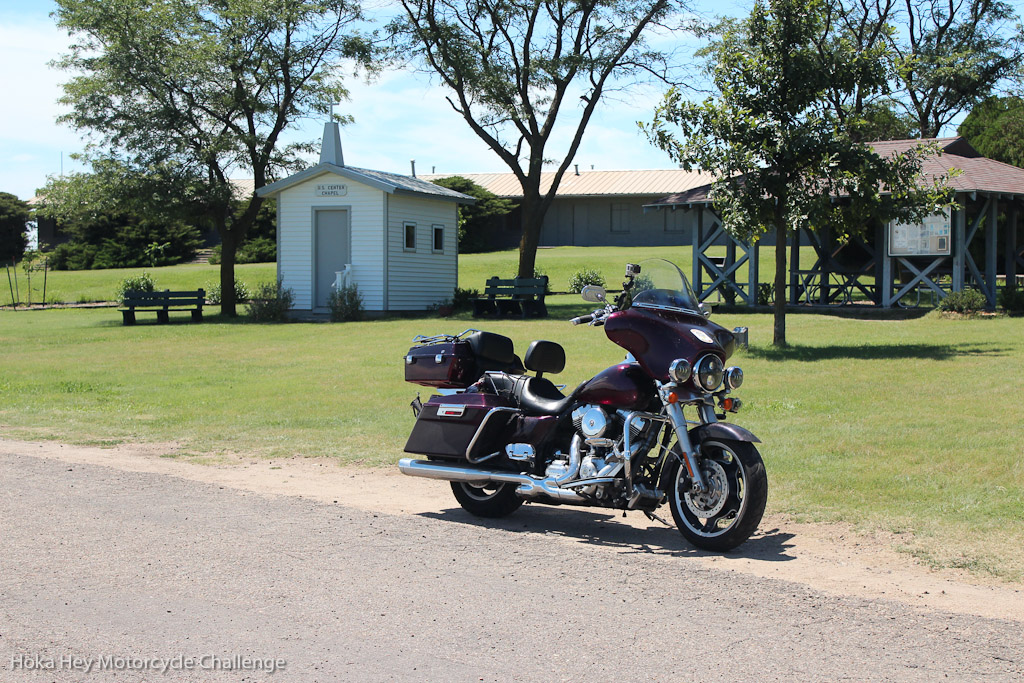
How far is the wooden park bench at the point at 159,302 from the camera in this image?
2923cm

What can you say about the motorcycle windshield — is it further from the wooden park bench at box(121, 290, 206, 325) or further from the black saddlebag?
the wooden park bench at box(121, 290, 206, 325)

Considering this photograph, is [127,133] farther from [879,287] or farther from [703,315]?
[703,315]

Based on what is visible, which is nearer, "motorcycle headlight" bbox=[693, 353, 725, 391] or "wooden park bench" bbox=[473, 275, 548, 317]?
"motorcycle headlight" bbox=[693, 353, 725, 391]

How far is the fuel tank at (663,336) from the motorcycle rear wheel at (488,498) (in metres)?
1.39

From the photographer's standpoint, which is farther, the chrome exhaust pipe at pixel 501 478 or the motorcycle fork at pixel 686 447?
the chrome exhaust pipe at pixel 501 478

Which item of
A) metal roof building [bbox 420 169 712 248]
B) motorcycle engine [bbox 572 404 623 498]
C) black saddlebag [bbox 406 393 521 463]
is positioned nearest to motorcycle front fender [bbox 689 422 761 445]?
motorcycle engine [bbox 572 404 623 498]

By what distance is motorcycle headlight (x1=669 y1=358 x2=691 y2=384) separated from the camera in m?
5.98

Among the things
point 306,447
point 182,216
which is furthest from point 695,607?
point 182,216

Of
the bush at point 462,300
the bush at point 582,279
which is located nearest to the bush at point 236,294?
the bush at point 462,300

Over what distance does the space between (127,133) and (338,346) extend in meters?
13.9

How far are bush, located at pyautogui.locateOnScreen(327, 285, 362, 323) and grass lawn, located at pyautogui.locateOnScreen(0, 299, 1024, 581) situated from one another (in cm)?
429

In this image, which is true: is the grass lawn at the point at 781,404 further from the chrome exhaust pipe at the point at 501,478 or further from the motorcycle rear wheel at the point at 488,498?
the motorcycle rear wheel at the point at 488,498

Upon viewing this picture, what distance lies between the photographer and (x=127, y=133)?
99.6 ft

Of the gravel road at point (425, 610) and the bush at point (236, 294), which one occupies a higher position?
the bush at point (236, 294)
